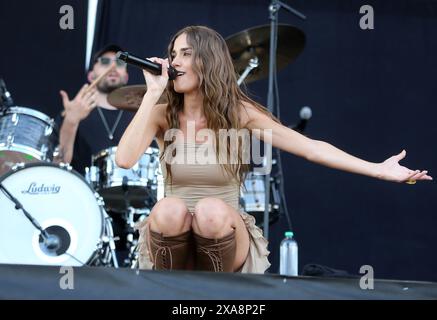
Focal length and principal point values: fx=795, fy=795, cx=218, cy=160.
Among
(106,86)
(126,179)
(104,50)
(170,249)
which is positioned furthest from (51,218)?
(106,86)

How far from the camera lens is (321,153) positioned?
2861 millimetres

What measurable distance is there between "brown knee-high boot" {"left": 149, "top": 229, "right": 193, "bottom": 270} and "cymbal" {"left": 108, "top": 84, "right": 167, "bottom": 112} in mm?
2058

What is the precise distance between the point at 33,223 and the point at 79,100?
125cm

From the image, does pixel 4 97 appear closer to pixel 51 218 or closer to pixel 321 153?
pixel 51 218

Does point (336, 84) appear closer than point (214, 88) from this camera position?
No

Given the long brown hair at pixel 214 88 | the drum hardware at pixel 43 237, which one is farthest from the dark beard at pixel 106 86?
the long brown hair at pixel 214 88

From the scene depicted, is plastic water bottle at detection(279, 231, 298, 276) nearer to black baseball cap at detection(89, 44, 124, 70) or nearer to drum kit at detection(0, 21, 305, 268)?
drum kit at detection(0, 21, 305, 268)

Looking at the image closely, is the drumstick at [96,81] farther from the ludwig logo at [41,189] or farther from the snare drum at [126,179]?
the ludwig logo at [41,189]

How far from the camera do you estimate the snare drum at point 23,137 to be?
13.9 feet

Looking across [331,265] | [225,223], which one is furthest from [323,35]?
[225,223]

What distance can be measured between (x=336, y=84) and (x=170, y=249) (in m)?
2.75

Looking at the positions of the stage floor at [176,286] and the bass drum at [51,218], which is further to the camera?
the bass drum at [51,218]

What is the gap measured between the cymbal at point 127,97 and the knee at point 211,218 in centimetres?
211
